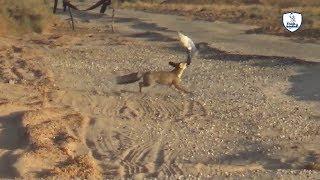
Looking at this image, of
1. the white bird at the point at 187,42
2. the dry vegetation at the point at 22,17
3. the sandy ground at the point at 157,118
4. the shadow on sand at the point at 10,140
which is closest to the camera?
the shadow on sand at the point at 10,140

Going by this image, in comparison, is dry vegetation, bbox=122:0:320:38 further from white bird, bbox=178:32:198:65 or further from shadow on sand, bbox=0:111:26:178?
shadow on sand, bbox=0:111:26:178

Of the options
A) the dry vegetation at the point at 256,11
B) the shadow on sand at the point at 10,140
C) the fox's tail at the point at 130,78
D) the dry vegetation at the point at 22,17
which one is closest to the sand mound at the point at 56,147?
the shadow on sand at the point at 10,140

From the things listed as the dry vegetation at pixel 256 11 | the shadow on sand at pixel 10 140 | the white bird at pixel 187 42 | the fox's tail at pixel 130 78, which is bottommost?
the dry vegetation at pixel 256 11

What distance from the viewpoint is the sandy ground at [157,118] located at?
44.3 feet

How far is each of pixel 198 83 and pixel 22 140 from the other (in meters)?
8.33

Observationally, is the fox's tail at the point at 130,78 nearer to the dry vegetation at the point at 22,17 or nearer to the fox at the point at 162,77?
the fox at the point at 162,77

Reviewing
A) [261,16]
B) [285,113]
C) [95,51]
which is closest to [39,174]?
[285,113]

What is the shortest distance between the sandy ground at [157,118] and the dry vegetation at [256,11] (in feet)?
33.7

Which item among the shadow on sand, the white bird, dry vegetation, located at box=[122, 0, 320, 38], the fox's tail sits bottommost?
dry vegetation, located at box=[122, 0, 320, 38]

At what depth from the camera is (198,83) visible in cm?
2258

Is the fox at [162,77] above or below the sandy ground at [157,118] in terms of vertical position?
above

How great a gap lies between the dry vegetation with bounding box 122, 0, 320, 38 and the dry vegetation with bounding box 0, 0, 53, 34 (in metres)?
11.7

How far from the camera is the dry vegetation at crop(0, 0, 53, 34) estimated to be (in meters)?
36.3

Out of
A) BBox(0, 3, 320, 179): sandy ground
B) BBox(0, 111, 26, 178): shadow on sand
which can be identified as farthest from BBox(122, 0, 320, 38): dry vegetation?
BBox(0, 111, 26, 178): shadow on sand
